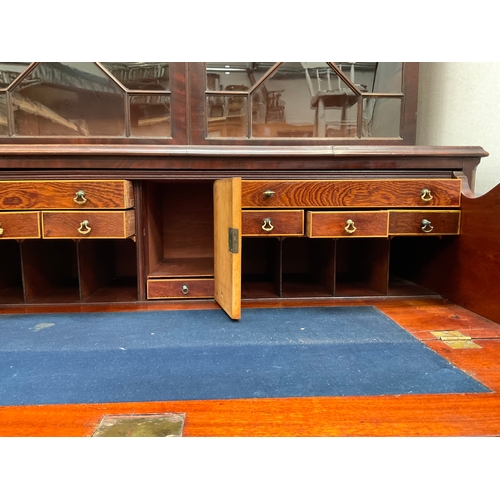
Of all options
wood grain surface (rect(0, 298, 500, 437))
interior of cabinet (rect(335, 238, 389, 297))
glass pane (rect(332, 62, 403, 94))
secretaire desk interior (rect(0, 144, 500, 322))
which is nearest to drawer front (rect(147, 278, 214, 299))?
secretaire desk interior (rect(0, 144, 500, 322))

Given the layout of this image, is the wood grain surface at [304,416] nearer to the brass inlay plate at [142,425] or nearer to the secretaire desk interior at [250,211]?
the brass inlay plate at [142,425]

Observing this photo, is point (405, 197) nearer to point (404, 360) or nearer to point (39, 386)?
point (404, 360)

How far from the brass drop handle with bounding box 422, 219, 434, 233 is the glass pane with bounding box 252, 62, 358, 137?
0.55 m

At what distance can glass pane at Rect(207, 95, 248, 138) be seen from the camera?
64.9 inches

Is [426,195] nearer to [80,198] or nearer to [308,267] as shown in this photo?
[308,267]

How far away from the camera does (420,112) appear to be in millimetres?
1930

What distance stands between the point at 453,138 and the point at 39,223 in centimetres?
172

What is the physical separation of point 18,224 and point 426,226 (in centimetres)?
140

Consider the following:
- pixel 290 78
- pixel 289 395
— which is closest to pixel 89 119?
pixel 290 78

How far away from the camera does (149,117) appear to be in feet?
5.46

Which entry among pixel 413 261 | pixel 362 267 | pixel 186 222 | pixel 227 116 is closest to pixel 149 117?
pixel 227 116

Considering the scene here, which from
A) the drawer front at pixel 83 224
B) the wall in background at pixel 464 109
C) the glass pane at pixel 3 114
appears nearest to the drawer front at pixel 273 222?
the drawer front at pixel 83 224

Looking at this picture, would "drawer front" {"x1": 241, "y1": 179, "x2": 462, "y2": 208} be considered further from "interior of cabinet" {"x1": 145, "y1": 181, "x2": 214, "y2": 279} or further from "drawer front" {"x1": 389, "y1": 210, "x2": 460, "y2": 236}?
"interior of cabinet" {"x1": 145, "y1": 181, "x2": 214, "y2": 279}

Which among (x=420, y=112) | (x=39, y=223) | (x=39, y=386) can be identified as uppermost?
(x=420, y=112)
